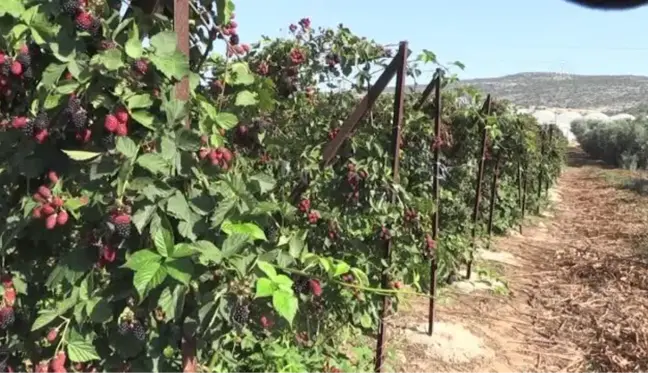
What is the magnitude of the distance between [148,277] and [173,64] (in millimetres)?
494

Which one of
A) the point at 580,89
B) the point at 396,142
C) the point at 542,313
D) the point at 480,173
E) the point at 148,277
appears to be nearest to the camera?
the point at 148,277

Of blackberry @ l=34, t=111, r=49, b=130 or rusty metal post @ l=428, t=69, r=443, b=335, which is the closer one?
blackberry @ l=34, t=111, r=49, b=130

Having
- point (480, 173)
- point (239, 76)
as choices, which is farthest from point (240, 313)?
point (480, 173)

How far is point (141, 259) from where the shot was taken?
1356 mm

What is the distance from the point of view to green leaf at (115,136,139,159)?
4.53 feet

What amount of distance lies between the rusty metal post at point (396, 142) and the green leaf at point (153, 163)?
198 cm

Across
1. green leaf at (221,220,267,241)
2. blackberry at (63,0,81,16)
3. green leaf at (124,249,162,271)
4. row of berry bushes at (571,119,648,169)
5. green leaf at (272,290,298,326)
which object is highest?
blackberry at (63,0,81,16)

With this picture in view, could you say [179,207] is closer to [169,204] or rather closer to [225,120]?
[169,204]

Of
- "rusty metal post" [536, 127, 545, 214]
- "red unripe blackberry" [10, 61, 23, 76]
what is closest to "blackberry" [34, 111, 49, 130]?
"red unripe blackberry" [10, 61, 23, 76]

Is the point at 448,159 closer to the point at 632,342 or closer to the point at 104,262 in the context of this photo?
the point at 632,342

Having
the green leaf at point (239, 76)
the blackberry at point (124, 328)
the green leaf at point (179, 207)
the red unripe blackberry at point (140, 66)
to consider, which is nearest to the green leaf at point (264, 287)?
the green leaf at point (179, 207)

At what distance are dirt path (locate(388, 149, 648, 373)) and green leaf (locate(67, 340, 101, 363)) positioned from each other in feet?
8.81

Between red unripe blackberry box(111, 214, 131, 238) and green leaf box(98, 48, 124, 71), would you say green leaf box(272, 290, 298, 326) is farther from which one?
green leaf box(98, 48, 124, 71)

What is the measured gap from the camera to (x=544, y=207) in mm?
12055
